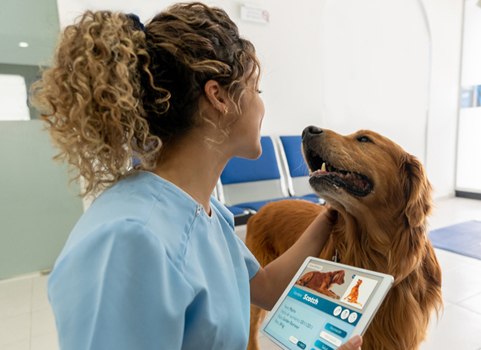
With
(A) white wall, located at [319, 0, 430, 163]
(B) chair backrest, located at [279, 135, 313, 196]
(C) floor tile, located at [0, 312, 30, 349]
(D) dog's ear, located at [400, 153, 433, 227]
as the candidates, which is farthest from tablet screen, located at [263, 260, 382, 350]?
(A) white wall, located at [319, 0, 430, 163]

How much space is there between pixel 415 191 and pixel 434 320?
1.32m

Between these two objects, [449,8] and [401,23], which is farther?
[449,8]

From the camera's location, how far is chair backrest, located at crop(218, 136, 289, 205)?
3207 mm

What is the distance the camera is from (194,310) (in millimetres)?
603

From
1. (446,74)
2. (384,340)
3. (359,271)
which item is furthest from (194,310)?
(446,74)

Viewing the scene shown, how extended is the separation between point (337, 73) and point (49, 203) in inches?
149

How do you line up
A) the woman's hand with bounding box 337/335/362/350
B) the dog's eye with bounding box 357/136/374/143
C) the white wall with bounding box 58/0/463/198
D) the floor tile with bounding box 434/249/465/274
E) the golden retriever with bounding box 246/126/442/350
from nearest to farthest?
1. the woman's hand with bounding box 337/335/362/350
2. the golden retriever with bounding box 246/126/442/350
3. the dog's eye with bounding box 357/136/374/143
4. the floor tile with bounding box 434/249/465/274
5. the white wall with bounding box 58/0/463/198

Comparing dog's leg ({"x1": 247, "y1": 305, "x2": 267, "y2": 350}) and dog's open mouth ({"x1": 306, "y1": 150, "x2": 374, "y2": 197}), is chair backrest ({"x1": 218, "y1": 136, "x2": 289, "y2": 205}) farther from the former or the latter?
dog's open mouth ({"x1": 306, "y1": 150, "x2": 374, "y2": 197})

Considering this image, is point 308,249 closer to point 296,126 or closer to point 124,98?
point 124,98

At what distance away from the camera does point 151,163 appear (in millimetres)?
744

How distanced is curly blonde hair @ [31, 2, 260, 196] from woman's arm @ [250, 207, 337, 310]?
1.91ft

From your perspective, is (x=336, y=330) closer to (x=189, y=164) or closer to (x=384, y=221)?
(x=189, y=164)

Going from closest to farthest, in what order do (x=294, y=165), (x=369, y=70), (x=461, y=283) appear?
(x=461, y=283) → (x=294, y=165) → (x=369, y=70)

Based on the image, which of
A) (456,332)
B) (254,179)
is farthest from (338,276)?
(254,179)
